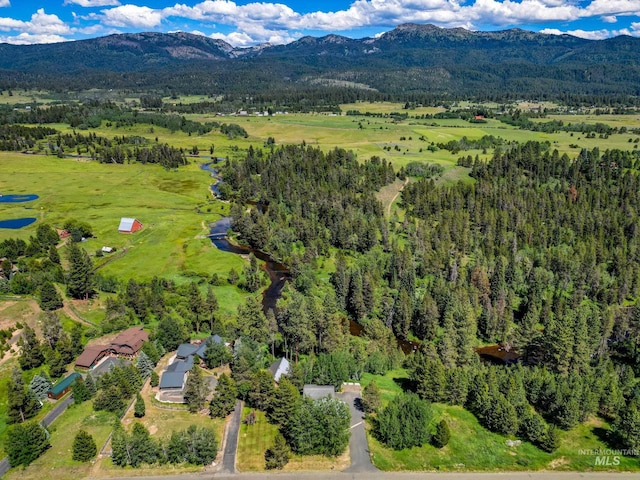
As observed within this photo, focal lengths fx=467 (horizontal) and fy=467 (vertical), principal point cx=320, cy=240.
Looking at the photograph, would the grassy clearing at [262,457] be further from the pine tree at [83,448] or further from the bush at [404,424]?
the pine tree at [83,448]

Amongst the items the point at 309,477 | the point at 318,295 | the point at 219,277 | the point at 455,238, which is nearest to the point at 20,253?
the point at 219,277

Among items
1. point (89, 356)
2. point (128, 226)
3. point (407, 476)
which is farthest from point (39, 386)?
point (128, 226)

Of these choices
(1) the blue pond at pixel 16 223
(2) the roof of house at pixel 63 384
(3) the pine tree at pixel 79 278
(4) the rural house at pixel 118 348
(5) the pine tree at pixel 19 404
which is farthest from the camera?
(1) the blue pond at pixel 16 223

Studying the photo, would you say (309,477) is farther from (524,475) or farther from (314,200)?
(314,200)

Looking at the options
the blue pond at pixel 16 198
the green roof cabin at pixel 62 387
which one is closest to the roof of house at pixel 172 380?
the green roof cabin at pixel 62 387

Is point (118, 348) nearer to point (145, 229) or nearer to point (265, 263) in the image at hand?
point (265, 263)
